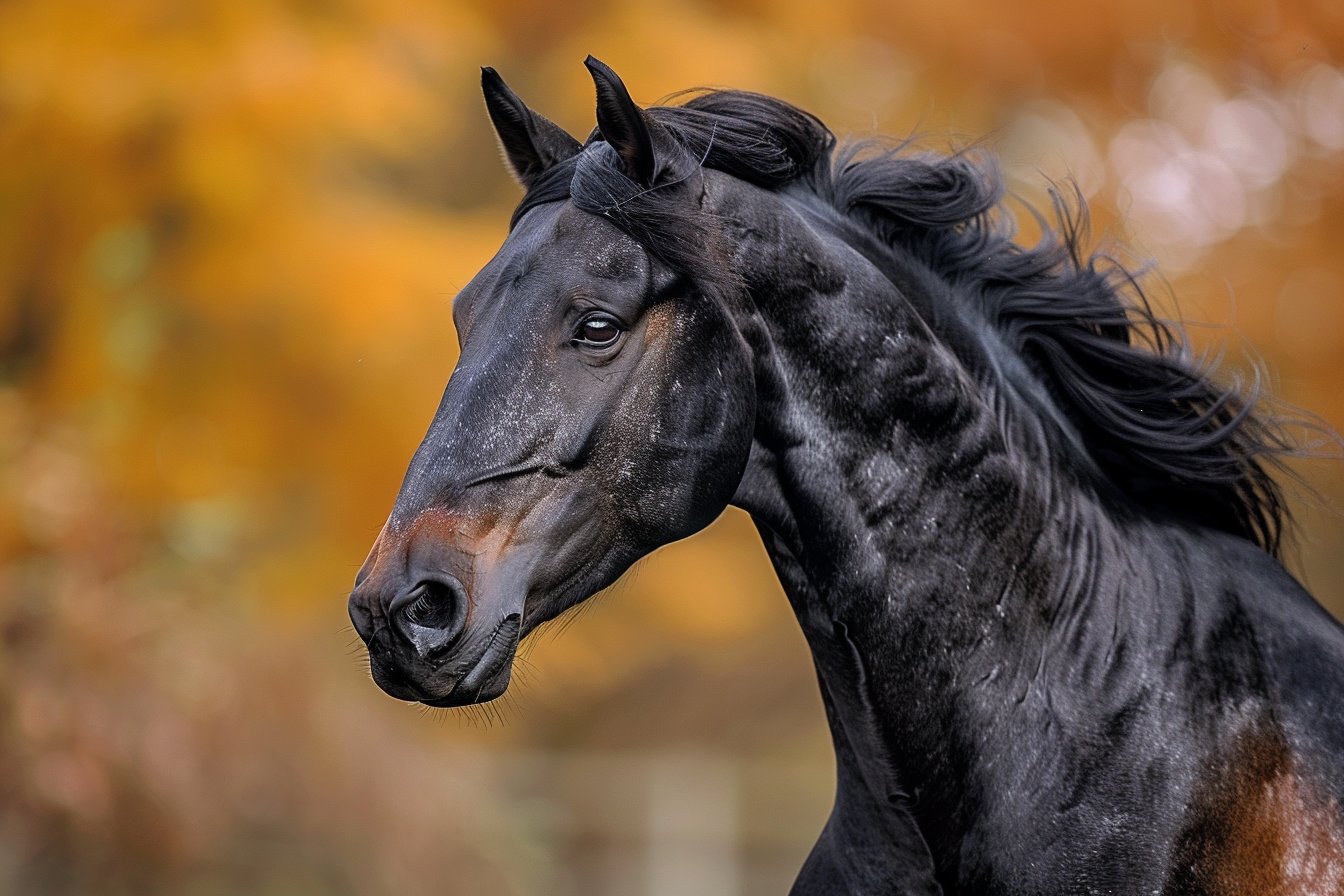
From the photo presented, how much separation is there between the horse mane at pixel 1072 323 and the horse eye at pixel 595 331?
1.81 feet

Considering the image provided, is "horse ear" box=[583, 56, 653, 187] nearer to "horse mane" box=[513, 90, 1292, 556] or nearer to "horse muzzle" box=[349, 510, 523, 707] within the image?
"horse mane" box=[513, 90, 1292, 556]

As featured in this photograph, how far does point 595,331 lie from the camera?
2.39 meters

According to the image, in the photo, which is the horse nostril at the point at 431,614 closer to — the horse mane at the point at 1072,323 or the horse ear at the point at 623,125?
the horse ear at the point at 623,125

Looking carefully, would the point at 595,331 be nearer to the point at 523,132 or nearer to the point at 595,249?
the point at 595,249

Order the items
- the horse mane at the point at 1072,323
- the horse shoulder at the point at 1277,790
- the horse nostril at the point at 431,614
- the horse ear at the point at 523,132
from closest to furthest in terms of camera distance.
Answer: the horse nostril at the point at 431,614 → the horse shoulder at the point at 1277,790 → the horse ear at the point at 523,132 → the horse mane at the point at 1072,323

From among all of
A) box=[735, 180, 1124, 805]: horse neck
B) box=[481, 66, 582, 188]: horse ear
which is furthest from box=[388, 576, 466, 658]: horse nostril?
box=[481, 66, 582, 188]: horse ear

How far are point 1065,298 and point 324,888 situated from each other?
6249 millimetres

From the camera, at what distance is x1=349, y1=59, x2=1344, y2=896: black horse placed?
2334mm

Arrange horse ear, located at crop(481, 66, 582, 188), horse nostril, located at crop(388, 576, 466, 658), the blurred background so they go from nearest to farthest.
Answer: horse nostril, located at crop(388, 576, 466, 658)
horse ear, located at crop(481, 66, 582, 188)
the blurred background

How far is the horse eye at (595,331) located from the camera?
7.84 feet

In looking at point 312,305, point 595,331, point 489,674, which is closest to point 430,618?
point 489,674

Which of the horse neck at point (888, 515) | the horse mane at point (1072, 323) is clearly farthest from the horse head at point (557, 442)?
the horse mane at point (1072, 323)

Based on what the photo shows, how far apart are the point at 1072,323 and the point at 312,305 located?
17.9 feet

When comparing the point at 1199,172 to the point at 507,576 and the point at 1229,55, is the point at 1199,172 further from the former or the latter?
the point at 507,576
